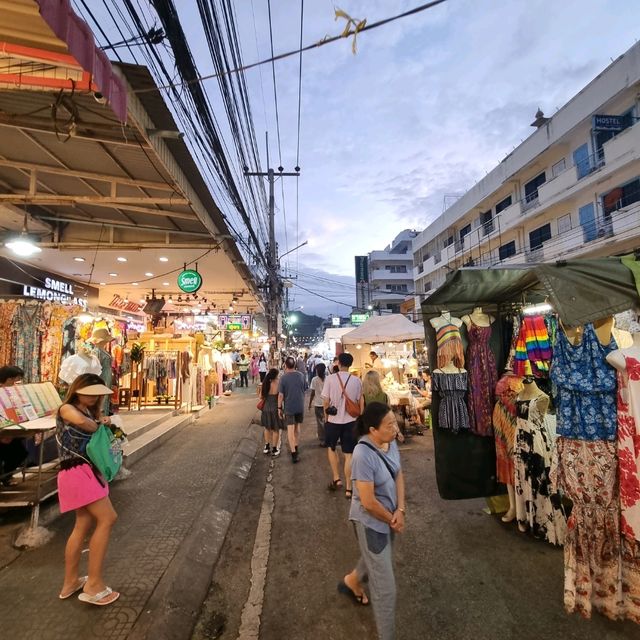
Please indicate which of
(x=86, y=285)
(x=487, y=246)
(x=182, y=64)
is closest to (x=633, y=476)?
(x=182, y=64)

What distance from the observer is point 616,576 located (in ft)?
8.54

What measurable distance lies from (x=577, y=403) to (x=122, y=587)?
401 centimetres

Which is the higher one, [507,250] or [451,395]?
[507,250]

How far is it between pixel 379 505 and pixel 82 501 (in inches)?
90.1

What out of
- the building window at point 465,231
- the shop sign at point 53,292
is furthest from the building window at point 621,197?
the shop sign at point 53,292

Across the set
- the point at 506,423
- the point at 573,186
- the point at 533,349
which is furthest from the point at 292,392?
the point at 573,186

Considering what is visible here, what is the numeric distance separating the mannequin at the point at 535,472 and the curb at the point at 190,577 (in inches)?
129

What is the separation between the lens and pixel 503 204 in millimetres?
21156

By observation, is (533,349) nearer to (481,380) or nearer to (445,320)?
(481,380)

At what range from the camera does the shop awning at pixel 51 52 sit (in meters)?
2.15

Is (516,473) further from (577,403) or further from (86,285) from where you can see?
(86,285)

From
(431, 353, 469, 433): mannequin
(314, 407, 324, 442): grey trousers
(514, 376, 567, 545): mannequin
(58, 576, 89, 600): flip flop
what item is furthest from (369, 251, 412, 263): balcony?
(58, 576, 89, 600): flip flop

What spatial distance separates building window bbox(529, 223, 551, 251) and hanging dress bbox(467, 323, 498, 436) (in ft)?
54.4

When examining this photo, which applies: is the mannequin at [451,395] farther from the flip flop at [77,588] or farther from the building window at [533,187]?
the building window at [533,187]
